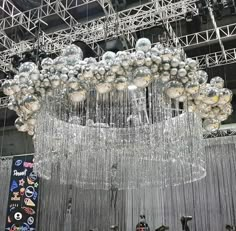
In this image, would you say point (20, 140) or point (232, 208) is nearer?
point (232, 208)

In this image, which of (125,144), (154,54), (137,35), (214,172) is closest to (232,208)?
(214,172)

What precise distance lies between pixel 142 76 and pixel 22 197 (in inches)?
297

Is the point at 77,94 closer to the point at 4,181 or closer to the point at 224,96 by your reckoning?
the point at 224,96

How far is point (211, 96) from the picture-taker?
4.69m

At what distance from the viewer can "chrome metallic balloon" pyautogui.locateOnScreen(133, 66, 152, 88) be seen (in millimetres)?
4191

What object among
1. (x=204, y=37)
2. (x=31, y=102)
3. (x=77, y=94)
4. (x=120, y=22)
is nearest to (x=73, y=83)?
(x=77, y=94)

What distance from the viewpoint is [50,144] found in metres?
5.54

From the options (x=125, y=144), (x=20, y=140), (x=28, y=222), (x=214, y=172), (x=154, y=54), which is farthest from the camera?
(x=20, y=140)

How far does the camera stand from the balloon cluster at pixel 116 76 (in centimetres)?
426

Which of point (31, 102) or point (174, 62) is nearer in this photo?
point (174, 62)

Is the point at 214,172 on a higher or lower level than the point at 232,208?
higher

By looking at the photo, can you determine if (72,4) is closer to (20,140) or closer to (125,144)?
(125,144)

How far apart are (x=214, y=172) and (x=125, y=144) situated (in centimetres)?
419

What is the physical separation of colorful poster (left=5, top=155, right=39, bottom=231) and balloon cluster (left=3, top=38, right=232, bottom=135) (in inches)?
247
